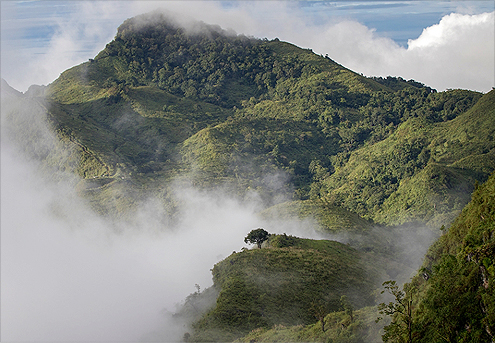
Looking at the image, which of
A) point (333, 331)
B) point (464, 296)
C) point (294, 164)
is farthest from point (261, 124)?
point (464, 296)

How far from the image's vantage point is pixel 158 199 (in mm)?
89688

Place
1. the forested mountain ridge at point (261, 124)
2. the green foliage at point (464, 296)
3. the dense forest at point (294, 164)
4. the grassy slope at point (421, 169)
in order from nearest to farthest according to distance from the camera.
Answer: the green foliage at point (464, 296) < the dense forest at point (294, 164) < the grassy slope at point (421, 169) < the forested mountain ridge at point (261, 124)

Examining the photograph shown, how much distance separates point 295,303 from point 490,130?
2505 inches

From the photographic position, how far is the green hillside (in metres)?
43.0

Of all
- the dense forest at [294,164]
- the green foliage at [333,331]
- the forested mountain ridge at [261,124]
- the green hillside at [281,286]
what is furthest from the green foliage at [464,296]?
the forested mountain ridge at [261,124]

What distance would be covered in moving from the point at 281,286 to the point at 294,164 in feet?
214

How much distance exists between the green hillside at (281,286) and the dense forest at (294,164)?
0.58 ft

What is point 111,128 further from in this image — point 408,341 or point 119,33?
point 408,341

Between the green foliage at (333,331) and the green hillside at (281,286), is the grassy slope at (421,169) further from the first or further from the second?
the green foliage at (333,331)

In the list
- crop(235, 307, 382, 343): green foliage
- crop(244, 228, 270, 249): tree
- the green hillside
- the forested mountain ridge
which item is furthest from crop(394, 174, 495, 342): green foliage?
the forested mountain ridge

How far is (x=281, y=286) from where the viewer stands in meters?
47.9

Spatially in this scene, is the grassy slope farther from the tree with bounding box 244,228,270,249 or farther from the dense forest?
the tree with bounding box 244,228,270,249

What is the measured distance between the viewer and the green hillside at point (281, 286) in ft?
141

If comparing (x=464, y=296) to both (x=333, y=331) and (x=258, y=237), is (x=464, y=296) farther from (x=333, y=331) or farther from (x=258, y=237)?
(x=258, y=237)
